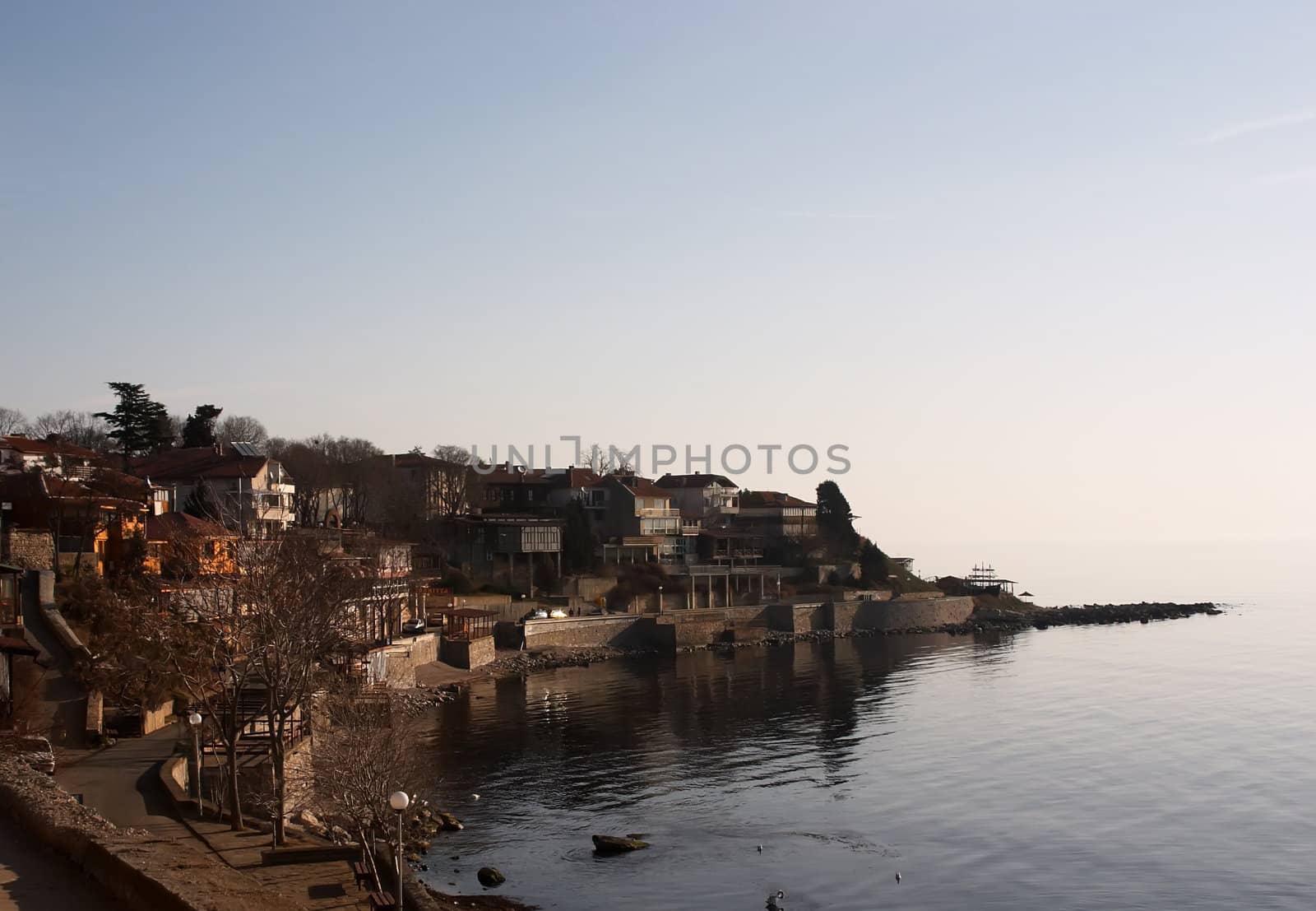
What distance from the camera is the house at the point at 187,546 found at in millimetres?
33750

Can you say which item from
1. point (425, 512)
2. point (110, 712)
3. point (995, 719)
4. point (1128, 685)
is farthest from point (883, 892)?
point (425, 512)

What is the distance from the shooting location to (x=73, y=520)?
54.1m

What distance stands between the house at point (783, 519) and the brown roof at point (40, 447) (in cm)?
6256

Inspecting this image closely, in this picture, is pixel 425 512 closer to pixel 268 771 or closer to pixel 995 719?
pixel 995 719

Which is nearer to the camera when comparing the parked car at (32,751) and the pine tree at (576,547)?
the parked car at (32,751)

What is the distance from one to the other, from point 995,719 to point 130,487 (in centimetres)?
4498

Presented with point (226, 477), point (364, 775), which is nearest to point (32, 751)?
point (364, 775)

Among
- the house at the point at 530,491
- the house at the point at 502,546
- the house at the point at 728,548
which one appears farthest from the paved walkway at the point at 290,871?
the house at the point at 728,548

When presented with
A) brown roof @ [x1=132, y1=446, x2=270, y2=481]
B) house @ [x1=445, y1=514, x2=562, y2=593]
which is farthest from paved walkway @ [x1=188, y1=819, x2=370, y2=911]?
house @ [x1=445, y1=514, x2=562, y2=593]

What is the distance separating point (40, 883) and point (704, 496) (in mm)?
100137

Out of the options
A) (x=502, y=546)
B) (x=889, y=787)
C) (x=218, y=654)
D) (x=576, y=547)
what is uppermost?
(x=502, y=546)

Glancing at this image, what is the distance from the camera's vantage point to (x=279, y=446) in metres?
97.6

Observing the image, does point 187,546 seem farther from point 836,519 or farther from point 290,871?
point 836,519

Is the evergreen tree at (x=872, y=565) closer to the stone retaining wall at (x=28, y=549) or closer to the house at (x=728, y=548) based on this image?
the house at (x=728, y=548)
